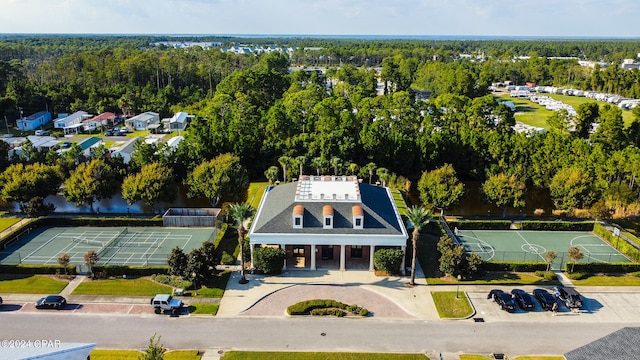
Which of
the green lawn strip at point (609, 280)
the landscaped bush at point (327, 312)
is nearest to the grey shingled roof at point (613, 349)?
the green lawn strip at point (609, 280)

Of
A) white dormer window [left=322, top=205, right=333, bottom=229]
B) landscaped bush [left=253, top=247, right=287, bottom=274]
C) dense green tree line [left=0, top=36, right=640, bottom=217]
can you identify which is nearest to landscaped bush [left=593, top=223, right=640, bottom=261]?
dense green tree line [left=0, top=36, right=640, bottom=217]

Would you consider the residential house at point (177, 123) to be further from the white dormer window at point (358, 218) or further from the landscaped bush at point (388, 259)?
the landscaped bush at point (388, 259)

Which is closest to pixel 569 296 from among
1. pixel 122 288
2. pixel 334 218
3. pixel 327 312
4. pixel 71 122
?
pixel 327 312

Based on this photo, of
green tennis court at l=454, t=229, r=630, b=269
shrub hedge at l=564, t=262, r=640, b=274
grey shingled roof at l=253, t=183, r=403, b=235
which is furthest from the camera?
green tennis court at l=454, t=229, r=630, b=269

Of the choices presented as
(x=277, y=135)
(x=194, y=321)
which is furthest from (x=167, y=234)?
(x=277, y=135)

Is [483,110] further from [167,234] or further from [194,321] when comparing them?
[194,321]

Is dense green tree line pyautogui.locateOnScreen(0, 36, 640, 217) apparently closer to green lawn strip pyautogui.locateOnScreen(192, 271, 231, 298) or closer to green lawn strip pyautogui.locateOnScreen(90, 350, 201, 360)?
green lawn strip pyautogui.locateOnScreen(192, 271, 231, 298)
